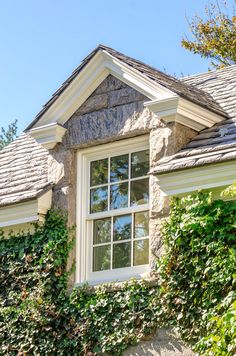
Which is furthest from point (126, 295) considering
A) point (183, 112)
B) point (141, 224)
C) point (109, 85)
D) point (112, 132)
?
point (109, 85)

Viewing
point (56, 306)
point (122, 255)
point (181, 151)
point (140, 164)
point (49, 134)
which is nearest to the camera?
point (181, 151)

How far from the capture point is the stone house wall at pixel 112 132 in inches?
420

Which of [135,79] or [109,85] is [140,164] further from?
[109,85]

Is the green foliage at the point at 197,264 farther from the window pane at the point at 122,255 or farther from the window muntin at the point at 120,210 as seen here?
the window pane at the point at 122,255

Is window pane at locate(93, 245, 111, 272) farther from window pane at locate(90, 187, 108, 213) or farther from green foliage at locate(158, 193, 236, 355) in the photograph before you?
green foliage at locate(158, 193, 236, 355)

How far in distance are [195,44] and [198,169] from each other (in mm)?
16763

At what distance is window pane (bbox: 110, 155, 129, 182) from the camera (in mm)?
11188

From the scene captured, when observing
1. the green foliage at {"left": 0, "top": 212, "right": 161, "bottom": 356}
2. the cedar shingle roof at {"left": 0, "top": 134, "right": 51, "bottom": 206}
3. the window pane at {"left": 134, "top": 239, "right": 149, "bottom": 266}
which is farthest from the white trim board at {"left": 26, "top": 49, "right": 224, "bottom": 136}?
the window pane at {"left": 134, "top": 239, "right": 149, "bottom": 266}

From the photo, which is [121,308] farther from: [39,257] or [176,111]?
[176,111]

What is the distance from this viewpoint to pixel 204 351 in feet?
30.3

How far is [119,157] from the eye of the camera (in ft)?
37.1

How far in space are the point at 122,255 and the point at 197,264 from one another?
1462mm

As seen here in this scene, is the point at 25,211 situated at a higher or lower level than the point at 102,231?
higher

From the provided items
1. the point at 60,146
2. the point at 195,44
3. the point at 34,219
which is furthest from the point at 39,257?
the point at 195,44
